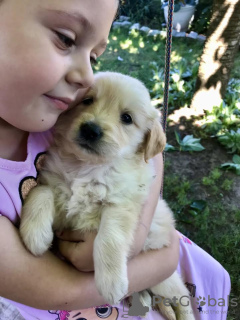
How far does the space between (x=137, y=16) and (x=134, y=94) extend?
7.33 metres

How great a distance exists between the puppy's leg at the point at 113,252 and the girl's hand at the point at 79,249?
0.16 ft

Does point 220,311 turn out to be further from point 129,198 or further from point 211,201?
point 211,201

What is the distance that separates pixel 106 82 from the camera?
1568 mm

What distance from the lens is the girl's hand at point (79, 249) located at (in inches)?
52.2

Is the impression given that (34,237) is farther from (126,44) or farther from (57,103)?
(126,44)

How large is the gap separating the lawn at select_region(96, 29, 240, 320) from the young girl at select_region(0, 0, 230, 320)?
1.39m

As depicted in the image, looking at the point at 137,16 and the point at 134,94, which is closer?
the point at 134,94

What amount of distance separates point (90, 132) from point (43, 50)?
1.44ft

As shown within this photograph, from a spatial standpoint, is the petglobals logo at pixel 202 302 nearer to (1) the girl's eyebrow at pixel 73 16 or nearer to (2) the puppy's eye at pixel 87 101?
(2) the puppy's eye at pixel 87 101

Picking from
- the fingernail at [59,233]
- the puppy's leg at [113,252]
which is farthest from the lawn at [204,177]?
the fingernail at [59,233]

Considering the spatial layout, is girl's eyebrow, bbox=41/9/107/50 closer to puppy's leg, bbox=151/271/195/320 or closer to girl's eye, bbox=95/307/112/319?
girl's eye, bbox=95/307/112/319

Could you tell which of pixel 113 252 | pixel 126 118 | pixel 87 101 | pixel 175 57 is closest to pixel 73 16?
pixel 87 101

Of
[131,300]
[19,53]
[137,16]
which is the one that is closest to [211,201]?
[131,300]

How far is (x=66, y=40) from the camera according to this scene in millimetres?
1108
